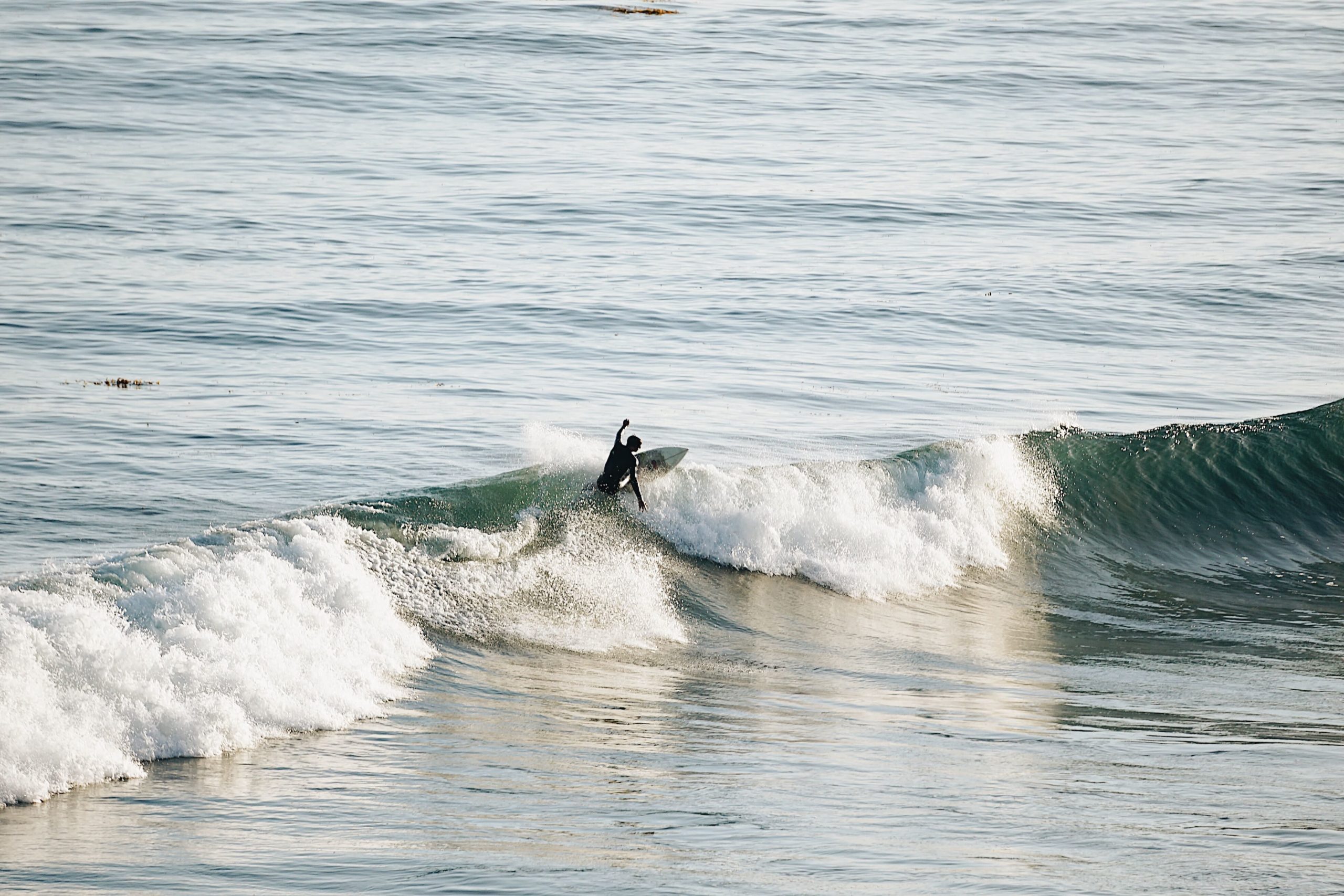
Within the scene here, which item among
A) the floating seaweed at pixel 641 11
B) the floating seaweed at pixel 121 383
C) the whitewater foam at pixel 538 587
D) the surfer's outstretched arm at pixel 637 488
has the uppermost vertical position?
the floating seaweed at pixel 641 11

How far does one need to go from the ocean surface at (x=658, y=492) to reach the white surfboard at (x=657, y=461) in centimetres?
40

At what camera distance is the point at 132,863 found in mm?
7387

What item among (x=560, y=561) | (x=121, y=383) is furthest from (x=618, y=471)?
(x=121, y=383)

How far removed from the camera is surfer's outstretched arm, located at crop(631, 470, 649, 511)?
1437 cm

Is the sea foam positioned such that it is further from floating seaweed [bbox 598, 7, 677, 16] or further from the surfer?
floating seaweed [bbox 598, 7, 677, 16]

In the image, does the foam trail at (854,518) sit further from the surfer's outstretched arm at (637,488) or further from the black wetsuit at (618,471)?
the black wetsuit at (618,471)

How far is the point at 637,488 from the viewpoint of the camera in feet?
47.4

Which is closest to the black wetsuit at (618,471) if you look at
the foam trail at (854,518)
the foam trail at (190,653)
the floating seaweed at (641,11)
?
the foam trail at (854,518)

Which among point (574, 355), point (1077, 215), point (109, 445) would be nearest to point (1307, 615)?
point (574, 355)

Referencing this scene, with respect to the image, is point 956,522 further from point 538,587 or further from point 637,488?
point 538,587

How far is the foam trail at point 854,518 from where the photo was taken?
1508 cm

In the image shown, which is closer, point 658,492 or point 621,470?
point 621,470

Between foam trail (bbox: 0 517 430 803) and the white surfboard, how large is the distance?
12.5ft

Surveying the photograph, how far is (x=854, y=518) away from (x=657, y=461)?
215 centimetres
